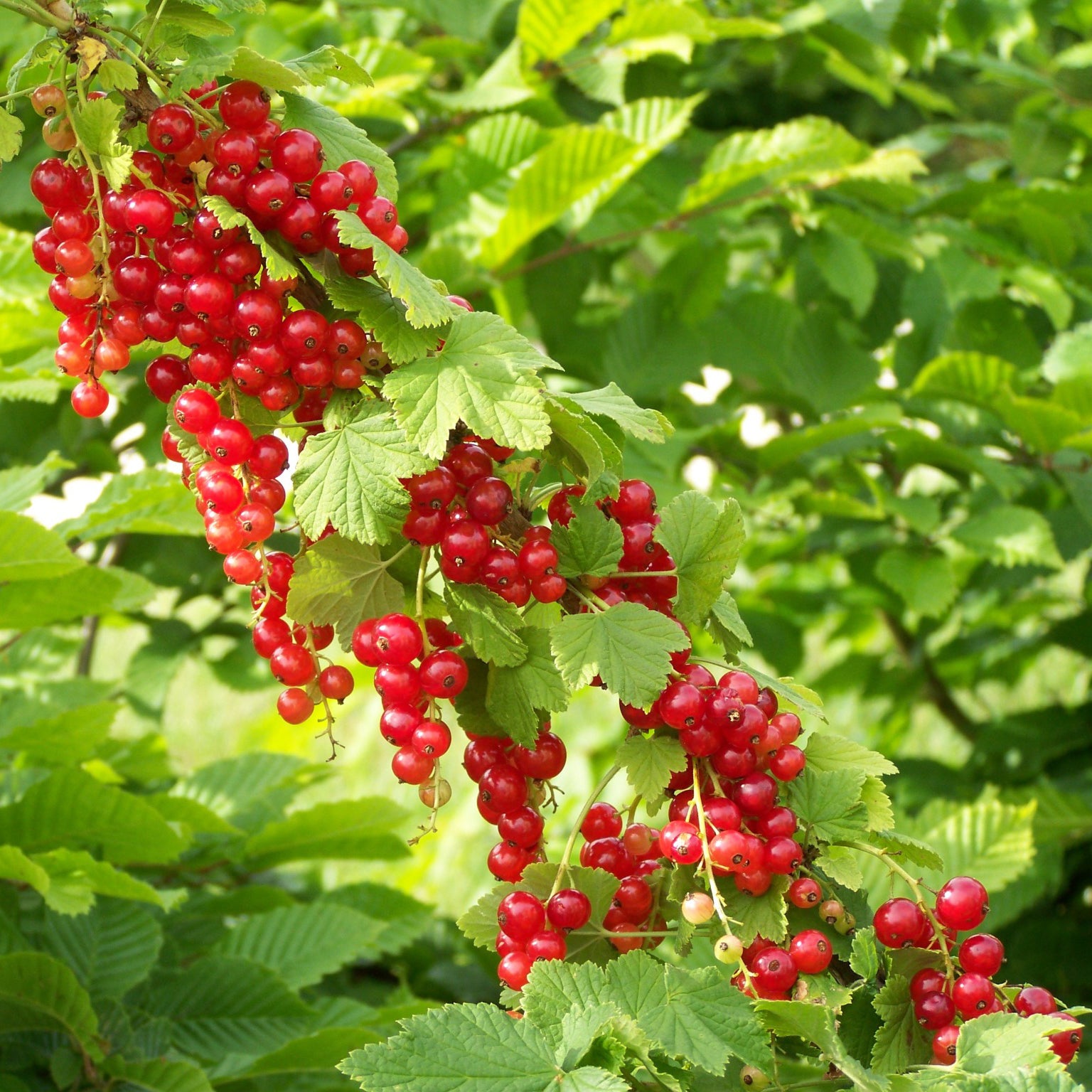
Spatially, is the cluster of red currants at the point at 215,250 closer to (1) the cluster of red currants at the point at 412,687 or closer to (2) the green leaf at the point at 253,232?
(2) the green leaf at the point at 253,232

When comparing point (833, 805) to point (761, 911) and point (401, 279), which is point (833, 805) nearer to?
point (761, 911)

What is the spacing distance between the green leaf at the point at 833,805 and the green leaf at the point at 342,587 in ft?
0.85

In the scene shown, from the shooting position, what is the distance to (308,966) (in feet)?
4.39

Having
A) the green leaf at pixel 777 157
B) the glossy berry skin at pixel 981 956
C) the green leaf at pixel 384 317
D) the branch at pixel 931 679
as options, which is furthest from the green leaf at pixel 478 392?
the branch at pixel 931 679

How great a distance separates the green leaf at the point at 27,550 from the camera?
107 cm

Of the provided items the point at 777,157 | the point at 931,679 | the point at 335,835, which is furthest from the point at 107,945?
the point at 931,679

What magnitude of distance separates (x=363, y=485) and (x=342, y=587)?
87 millimetres

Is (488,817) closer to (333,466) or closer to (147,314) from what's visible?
(333,466)

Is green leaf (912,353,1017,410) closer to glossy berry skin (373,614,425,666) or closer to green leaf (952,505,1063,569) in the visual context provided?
green leaf (952,505,1063,569)

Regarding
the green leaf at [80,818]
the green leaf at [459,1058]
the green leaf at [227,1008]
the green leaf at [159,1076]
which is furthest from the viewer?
the green leaf at [227,1008]

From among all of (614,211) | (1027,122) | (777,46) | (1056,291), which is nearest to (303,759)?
(614,211)

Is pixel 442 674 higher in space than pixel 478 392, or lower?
lower

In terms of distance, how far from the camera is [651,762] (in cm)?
68

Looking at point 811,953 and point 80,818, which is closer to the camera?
A: point 811,953
